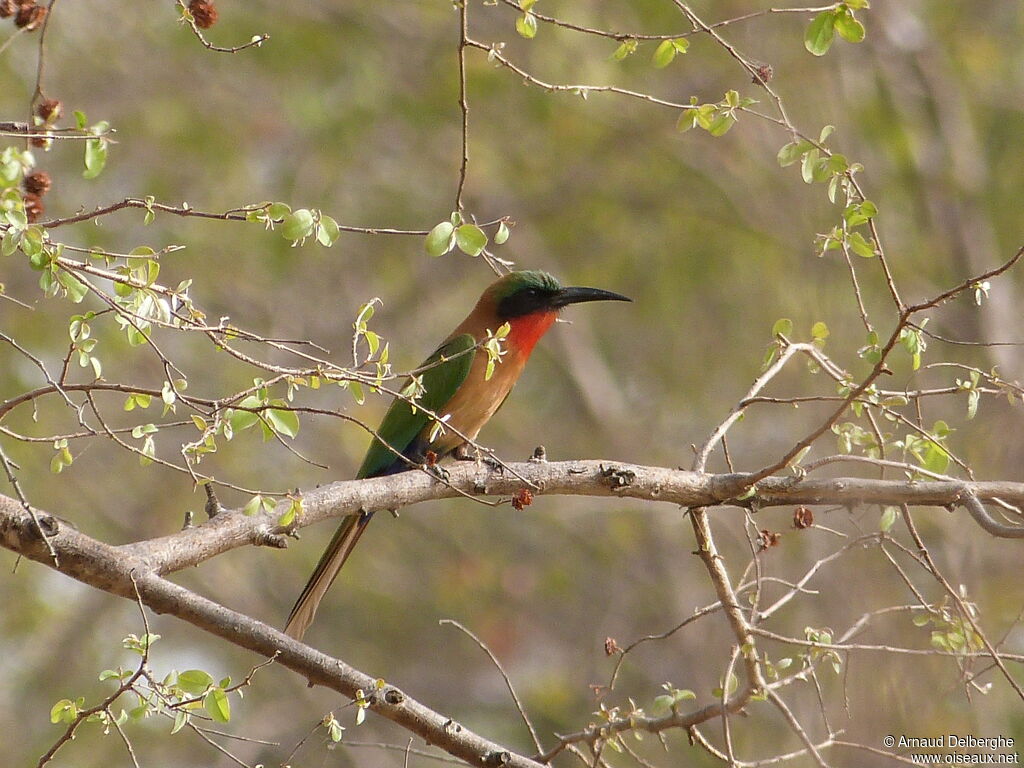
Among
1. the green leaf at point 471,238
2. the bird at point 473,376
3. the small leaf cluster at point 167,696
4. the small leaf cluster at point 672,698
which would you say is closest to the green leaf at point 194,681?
the small leaf cluster at point 167,696

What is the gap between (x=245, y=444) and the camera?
768 centimetres

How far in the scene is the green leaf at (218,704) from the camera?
186 cm

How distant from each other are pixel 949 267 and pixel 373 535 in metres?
4.68

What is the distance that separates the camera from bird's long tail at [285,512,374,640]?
3410 millimetres

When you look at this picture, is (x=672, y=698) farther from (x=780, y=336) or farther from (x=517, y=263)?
(x=517, y=263)

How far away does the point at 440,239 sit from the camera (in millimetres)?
1990

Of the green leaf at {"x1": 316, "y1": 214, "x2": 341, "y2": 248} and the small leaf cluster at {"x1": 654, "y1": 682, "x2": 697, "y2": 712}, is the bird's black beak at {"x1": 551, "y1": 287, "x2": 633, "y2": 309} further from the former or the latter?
the green leaf at {"x1": 316, "y1": 214, "x2": 341, "y2": 248}

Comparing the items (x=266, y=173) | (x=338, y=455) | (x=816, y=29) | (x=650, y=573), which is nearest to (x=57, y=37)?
(x=266, y=173)

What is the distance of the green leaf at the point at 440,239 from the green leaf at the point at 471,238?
16mm

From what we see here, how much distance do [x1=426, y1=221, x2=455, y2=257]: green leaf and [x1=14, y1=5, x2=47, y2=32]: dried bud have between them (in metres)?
0.66

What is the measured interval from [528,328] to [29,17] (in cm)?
264

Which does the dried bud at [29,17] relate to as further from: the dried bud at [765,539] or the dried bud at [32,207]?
the dried bud at [765,539]

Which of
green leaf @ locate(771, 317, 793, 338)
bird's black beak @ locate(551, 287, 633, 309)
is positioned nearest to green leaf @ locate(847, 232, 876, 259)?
green leaf @ locate(771, 317, 793, 338)

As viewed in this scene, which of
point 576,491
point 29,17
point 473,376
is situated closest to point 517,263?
point 473,376
